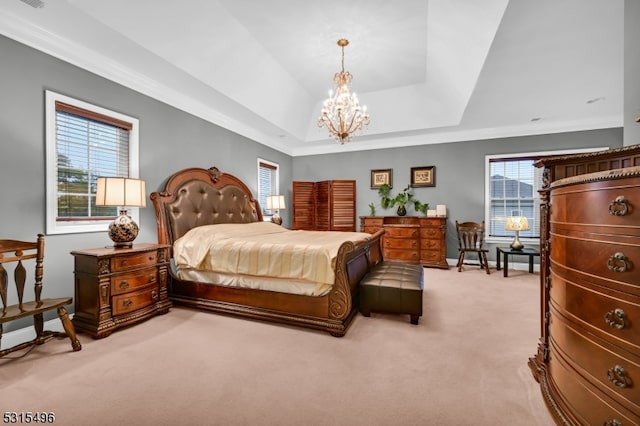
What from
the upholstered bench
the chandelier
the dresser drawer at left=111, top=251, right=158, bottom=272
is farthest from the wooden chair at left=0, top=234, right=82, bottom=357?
the chandelier

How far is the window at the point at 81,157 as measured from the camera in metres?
2.64

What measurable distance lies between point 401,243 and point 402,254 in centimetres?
22

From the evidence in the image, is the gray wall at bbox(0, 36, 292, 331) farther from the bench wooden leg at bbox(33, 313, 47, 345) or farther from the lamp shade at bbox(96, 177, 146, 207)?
the lamp shade at bbox(96, 177, 146, 207)

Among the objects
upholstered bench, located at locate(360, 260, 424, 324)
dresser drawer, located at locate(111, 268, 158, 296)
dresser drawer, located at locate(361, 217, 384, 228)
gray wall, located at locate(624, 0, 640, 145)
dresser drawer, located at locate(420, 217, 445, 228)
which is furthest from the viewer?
dresser drawer, located at locate(361, 217, 384, 228)

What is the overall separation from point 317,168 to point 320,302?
187 inches

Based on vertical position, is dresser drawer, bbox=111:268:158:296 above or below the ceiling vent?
below

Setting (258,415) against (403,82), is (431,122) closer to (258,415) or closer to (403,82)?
(403,82)

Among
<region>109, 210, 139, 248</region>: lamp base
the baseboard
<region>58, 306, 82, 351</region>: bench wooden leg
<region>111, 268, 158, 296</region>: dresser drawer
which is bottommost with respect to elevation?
the baseboard

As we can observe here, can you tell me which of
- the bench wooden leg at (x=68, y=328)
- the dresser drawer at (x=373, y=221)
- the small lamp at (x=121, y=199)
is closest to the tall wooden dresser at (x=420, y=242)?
the dresser drawer at (x=373, y=221)

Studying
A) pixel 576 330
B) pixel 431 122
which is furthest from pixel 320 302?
pixel 431 122

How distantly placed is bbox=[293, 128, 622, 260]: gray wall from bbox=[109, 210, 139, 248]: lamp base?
4.69 meters

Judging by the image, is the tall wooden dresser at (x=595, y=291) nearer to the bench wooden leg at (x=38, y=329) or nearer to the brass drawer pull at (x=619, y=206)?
the brass drawer pull at (x=619, y=206)

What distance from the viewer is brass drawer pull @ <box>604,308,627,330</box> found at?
1073mm

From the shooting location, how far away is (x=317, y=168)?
6977 millimetres
